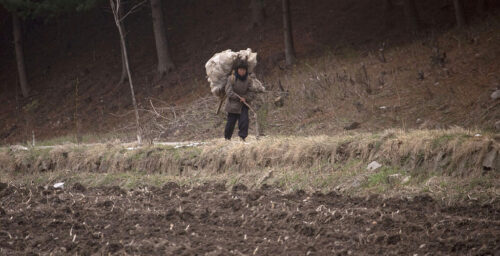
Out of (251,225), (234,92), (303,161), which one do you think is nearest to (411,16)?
(234,92)

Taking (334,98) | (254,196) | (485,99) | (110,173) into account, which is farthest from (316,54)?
(254,196)

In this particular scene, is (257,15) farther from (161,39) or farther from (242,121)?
(242,121)

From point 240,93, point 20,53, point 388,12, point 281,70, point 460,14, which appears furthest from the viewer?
point 20,53

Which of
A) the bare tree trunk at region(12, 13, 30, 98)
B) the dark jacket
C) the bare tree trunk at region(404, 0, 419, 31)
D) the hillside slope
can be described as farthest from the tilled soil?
the bare tree trunk at region(12, 13, 30, 98)

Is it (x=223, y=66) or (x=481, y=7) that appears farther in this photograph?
(x=481, y=7)

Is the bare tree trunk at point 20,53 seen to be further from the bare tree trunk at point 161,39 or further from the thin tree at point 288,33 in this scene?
the thin tree at point 288,33

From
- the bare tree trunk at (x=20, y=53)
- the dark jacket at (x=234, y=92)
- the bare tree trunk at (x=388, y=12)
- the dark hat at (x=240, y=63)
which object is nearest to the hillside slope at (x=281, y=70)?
the bare tree trunk at (x=388, y=12)

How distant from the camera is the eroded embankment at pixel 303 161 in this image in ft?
27.4

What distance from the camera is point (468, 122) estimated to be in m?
12.7

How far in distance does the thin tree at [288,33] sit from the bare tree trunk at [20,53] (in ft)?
43.9

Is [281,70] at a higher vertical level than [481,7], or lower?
lower

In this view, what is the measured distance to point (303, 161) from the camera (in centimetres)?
1022

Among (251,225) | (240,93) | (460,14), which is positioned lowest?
(251,225)

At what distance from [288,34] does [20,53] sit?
14.7 m
